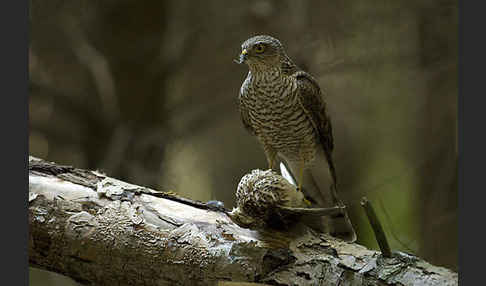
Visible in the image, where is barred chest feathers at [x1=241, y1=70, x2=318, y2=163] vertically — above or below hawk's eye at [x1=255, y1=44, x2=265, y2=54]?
below

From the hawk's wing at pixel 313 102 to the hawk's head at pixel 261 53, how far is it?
0.39 ft

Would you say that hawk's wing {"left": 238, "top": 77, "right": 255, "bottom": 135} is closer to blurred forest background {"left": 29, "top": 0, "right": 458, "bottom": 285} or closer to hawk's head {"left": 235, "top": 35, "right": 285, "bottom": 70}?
hawk's head {"left": 235, "top": 35, "right": 285, "bottom": 70}

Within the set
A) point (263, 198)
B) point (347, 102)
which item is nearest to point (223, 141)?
point (347, 102)

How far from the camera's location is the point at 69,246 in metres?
1.32

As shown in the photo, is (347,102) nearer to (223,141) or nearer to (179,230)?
(223,141)

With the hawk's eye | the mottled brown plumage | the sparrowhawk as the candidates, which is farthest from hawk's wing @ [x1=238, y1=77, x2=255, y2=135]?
the mottled brown plumage

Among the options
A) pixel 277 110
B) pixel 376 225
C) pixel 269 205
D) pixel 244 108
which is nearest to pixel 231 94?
pixel 244 108

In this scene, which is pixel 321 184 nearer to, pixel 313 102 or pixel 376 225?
pixel 313 102

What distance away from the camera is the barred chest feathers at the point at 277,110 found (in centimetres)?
165

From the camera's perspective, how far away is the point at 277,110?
167 cm

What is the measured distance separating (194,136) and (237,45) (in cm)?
56

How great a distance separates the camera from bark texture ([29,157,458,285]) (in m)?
1.23

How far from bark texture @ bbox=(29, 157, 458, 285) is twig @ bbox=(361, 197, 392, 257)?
3 centimetres

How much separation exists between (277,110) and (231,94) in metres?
0.76
